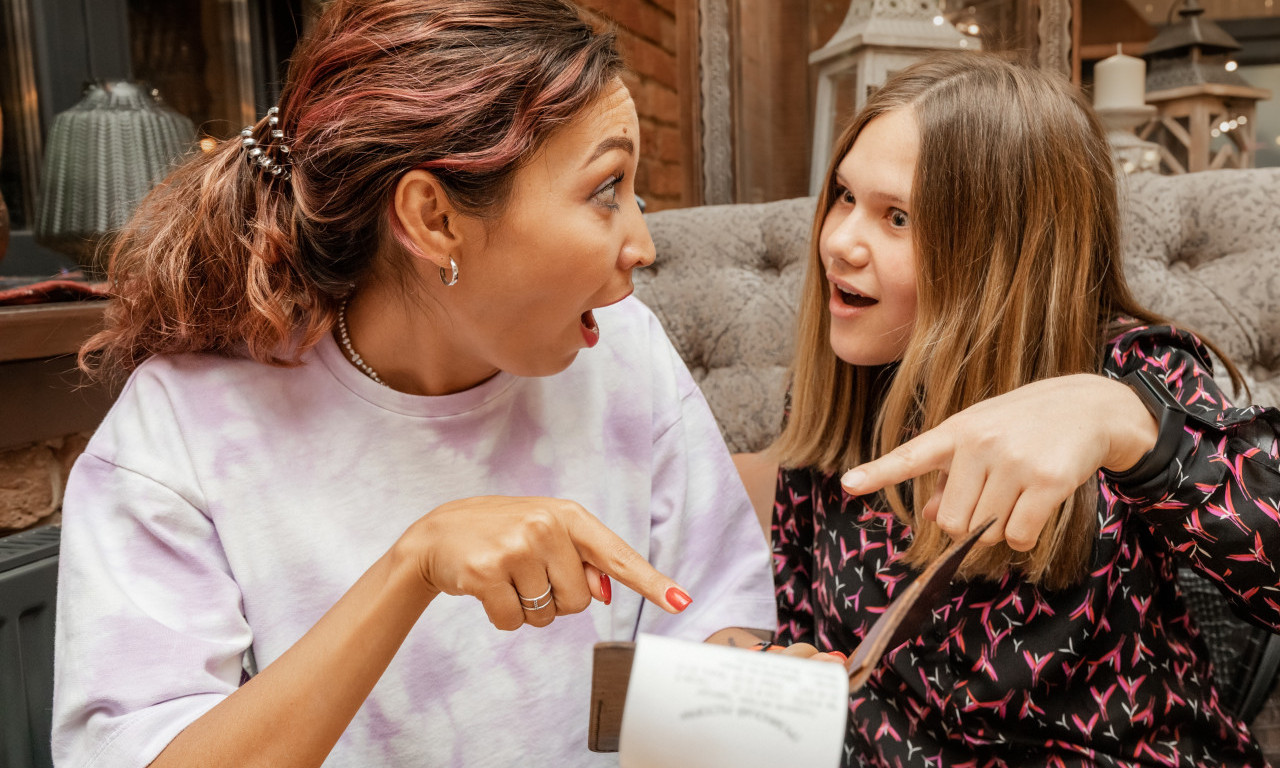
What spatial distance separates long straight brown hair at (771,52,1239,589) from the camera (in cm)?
100

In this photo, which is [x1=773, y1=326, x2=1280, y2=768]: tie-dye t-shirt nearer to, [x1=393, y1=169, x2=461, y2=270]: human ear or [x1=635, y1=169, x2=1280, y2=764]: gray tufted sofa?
[x1=635, y1=169, x2=1280, y2=764]: gray tufted sofa

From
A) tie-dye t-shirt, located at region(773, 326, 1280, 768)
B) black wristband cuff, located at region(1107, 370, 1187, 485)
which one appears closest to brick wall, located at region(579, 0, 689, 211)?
tie-dye t-shirt, located at region(773, 326, 1280, 768)

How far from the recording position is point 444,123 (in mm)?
851

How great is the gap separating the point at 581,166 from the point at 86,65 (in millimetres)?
1273

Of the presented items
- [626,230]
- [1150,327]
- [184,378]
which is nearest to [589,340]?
[626,230]

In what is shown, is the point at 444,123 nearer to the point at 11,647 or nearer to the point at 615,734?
the point at 615,734

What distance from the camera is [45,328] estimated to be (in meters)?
1.26

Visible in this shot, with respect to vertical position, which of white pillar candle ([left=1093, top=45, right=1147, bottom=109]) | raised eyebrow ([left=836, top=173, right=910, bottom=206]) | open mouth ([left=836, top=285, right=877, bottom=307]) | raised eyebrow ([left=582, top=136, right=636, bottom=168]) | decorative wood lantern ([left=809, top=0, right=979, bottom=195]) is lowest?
open mouth ([left=836, top=285, right=877, bottom=307])

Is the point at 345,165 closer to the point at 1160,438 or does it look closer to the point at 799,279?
the point at 1160,438

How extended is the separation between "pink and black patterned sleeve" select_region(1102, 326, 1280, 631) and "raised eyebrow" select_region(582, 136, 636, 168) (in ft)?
1.70

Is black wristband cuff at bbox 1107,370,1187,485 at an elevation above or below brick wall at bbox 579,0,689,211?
below

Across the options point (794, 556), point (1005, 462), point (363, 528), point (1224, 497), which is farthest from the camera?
point (794, 556)

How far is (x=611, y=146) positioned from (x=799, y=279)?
87 centimetres

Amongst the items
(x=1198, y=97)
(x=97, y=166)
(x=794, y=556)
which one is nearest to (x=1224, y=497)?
(x=794, y=556)
